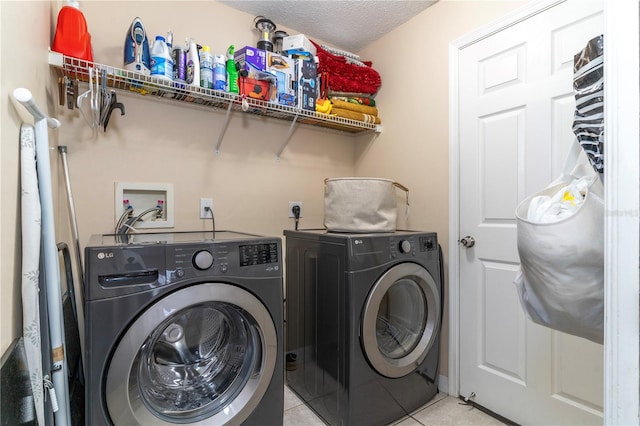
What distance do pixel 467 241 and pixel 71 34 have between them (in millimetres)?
2233

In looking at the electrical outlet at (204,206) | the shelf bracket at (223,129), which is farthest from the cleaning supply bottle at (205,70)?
the electrical outlet at (204,206)

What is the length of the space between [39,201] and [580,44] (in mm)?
2189

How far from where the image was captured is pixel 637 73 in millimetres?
562

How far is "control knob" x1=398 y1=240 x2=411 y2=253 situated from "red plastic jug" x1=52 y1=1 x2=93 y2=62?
1736mm

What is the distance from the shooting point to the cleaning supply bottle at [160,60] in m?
1.59

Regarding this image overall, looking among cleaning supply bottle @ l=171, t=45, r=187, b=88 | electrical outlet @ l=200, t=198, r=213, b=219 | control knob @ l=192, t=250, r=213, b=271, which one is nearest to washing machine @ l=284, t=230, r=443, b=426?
electrical outlet @ l=200, t=198, r=213, b=219

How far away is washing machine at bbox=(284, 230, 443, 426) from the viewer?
1499 millimetres

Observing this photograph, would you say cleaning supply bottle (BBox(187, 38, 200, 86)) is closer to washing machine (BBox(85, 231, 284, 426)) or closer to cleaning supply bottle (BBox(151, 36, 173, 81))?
cleaning supply bottle (BBox(151, 36, 173, 81))

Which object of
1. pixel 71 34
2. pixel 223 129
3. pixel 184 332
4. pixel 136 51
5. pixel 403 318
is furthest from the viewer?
pixel 223 129

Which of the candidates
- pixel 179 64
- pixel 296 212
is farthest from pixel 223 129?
pixel 296 212

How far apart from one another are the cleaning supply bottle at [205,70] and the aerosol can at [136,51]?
25 centimetres

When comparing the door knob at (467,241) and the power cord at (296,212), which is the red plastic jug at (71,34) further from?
the door knob at (467,241)

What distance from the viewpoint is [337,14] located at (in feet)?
7.01

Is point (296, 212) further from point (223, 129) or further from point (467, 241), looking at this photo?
point (467, 241)
